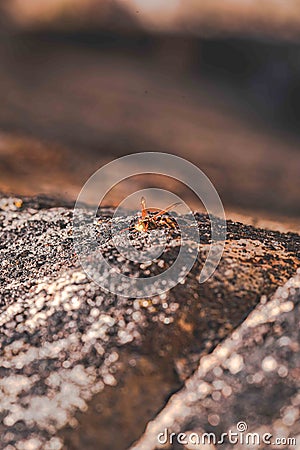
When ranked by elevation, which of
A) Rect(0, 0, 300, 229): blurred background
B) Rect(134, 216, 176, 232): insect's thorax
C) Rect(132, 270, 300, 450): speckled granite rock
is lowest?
Rect(132, 270, 300, 450): speckled granite rock

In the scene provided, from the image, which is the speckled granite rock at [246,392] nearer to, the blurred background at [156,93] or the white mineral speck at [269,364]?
the white mineral speck at [269,364]

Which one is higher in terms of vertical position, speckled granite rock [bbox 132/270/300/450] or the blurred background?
the blurred background

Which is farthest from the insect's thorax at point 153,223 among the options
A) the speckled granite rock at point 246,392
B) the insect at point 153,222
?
the speckled granite rock at point 246,392

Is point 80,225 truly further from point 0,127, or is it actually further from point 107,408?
point 0,127

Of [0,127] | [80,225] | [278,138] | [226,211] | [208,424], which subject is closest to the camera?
[208,424]

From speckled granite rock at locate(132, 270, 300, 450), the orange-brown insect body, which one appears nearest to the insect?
the orange-brown insect body

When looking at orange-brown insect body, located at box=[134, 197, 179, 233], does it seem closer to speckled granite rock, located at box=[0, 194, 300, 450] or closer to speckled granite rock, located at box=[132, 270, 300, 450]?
speckled granite rock, located at box=[0, 194, 300, 450]

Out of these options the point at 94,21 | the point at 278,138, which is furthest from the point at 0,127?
the point at 278,138
